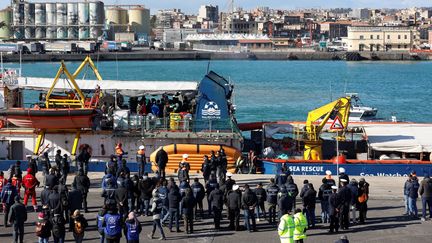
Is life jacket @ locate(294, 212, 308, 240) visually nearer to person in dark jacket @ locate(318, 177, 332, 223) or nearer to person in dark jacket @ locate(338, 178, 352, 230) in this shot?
person in dark jacket @ locate(338, 178, 352, 230)

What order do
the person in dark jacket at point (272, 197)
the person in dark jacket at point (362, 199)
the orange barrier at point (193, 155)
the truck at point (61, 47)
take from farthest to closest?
the truck at point (61, 47) → the orange barrier at point (193, 155) → the person in dark jacket at point (362, 199) → the person in dark jacket at point (272, 197)

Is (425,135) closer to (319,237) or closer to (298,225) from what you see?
(319,237)

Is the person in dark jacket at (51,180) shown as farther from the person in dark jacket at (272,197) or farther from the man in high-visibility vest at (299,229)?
the man in high-visibility vest at (299,229)

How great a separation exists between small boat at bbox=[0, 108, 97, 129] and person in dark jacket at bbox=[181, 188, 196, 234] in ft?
26.3

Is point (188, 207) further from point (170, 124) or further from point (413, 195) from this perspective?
point (170, 124)

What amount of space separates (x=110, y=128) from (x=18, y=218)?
31.6 feet

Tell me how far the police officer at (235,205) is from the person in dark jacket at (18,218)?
4.21 metres

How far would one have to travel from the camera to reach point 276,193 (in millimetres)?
18250

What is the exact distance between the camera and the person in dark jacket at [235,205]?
1769cm

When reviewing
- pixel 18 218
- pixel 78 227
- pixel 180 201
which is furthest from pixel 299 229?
pixel 18 218

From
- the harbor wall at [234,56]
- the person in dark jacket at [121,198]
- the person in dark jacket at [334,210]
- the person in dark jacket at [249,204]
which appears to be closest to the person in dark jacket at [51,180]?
the person in dark jacket at [121,198]

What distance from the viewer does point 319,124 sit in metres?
27.4

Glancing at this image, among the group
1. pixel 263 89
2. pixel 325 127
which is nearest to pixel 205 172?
pixel 325 127

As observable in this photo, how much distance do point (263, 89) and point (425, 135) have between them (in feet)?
194
